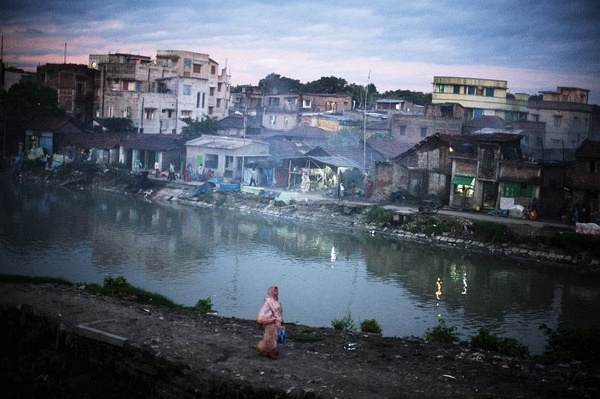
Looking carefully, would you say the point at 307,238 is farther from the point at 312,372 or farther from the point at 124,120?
the point at 124,120

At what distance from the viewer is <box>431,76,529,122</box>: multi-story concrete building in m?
42.3

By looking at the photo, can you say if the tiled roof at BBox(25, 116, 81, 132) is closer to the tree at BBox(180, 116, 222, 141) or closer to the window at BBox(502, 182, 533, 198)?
the tree at BBox(180, 116, 222, 141)

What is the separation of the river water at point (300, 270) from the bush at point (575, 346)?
1960mm

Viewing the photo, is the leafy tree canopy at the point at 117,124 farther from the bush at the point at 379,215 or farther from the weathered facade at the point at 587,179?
the weathered facade at the point at 587,179

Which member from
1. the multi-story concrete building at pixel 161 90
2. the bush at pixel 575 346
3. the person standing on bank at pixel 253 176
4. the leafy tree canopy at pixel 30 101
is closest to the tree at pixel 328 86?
the multi-story concrete building at pixel 161 90

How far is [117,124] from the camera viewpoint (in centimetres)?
3909

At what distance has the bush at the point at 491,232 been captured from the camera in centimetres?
2220

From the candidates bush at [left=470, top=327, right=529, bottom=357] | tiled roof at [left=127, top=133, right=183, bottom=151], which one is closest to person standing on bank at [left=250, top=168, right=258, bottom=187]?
tiled roof at [left=127, top=133, right=183, bottom=151]

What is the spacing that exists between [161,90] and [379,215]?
2218cm

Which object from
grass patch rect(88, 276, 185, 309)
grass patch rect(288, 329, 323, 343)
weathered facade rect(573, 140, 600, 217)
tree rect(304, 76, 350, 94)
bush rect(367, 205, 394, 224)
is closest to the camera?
grass patch rect(288, 329, 323, 343)

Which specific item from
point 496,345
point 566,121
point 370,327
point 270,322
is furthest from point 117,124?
point 270,322

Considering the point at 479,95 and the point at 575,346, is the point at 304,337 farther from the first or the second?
the point at 479,95

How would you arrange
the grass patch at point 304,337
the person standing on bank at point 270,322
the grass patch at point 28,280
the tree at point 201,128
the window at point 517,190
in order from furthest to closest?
the tree at point 201,128, the window at point 517,190, the grass patch at point 28,280, the grass patch at point 304,337, the person standing on bank at point 270,322

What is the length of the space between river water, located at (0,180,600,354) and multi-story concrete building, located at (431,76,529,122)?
21.2 m
